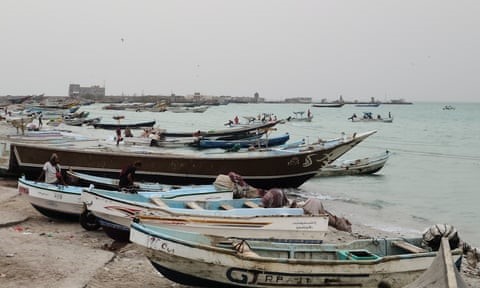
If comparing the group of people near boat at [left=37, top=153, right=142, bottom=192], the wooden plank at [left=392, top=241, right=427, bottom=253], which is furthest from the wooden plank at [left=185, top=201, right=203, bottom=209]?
the wooden plank at [left=392, top=241, right=427, bottom=253]

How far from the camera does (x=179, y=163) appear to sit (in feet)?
54.7

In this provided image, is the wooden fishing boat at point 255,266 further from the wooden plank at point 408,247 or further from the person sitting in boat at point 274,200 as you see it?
the person sitting in boat at point 274,200

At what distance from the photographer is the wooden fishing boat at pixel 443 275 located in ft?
17.1

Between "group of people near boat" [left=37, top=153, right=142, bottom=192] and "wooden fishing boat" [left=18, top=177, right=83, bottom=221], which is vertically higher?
"group of people near boat" [left=37, top=153, right=142, bottom=192]

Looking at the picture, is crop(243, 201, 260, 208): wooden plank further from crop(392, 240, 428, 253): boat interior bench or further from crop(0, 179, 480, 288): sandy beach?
crop(392, 240, 428, 253): boat interior bench

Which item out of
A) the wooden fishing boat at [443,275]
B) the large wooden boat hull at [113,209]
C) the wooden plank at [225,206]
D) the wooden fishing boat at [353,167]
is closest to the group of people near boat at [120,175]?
the large wooden boat hull at [113,209]

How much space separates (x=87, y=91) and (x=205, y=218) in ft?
619

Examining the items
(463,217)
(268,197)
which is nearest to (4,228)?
(268,197)

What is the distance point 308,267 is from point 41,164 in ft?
38.2

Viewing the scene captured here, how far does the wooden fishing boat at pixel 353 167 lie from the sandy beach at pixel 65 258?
11144mm

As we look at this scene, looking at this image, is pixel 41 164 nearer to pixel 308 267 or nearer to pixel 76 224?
pixel 76 224

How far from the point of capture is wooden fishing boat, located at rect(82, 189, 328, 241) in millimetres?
9031

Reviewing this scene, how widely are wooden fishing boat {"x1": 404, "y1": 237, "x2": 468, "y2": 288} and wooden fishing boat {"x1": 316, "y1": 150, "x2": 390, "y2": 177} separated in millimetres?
16885

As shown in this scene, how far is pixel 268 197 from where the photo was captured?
414 inches
